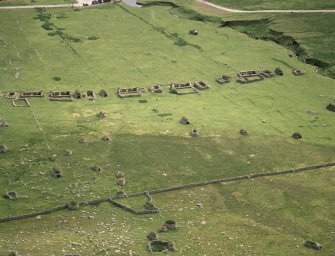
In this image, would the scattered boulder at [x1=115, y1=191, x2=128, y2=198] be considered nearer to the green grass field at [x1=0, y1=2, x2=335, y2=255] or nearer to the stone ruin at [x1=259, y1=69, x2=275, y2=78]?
the green grass field at [x1=0, y1=2, x2=335, y2=255]

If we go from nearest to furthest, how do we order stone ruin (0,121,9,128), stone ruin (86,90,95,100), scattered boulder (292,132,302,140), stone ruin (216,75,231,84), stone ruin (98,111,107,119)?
stone ruin (0,121,9,128) < scattered boulder (292,132,302,140) < stone ruin (98,111,107,119) < stone ruin (86,90,95,100) < stone ruin (216,75,231,84)

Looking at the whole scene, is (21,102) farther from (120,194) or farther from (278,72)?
(278,72)

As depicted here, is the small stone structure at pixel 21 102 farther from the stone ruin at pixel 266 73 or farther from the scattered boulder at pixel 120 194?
the stone ruin at pixel 266 73

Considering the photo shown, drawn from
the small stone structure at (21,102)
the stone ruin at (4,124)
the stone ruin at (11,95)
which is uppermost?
the stone ruin at (4,124)

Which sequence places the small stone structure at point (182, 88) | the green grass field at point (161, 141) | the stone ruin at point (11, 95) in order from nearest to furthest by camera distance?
the green grass field at point (161, 141) → the stone ruin at point (11, 95) → the small stone structure at point (182, 88)

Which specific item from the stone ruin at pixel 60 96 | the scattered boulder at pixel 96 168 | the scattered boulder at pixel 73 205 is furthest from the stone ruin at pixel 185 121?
the scattered boulder at pixel 73 205

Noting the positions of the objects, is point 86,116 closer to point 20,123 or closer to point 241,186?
point 20,123

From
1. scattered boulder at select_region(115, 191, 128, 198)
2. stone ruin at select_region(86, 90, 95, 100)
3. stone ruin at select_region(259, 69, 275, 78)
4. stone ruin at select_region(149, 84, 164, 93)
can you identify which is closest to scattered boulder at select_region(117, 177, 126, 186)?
scattered boulder at select_region(115, 191, 128, 198)
